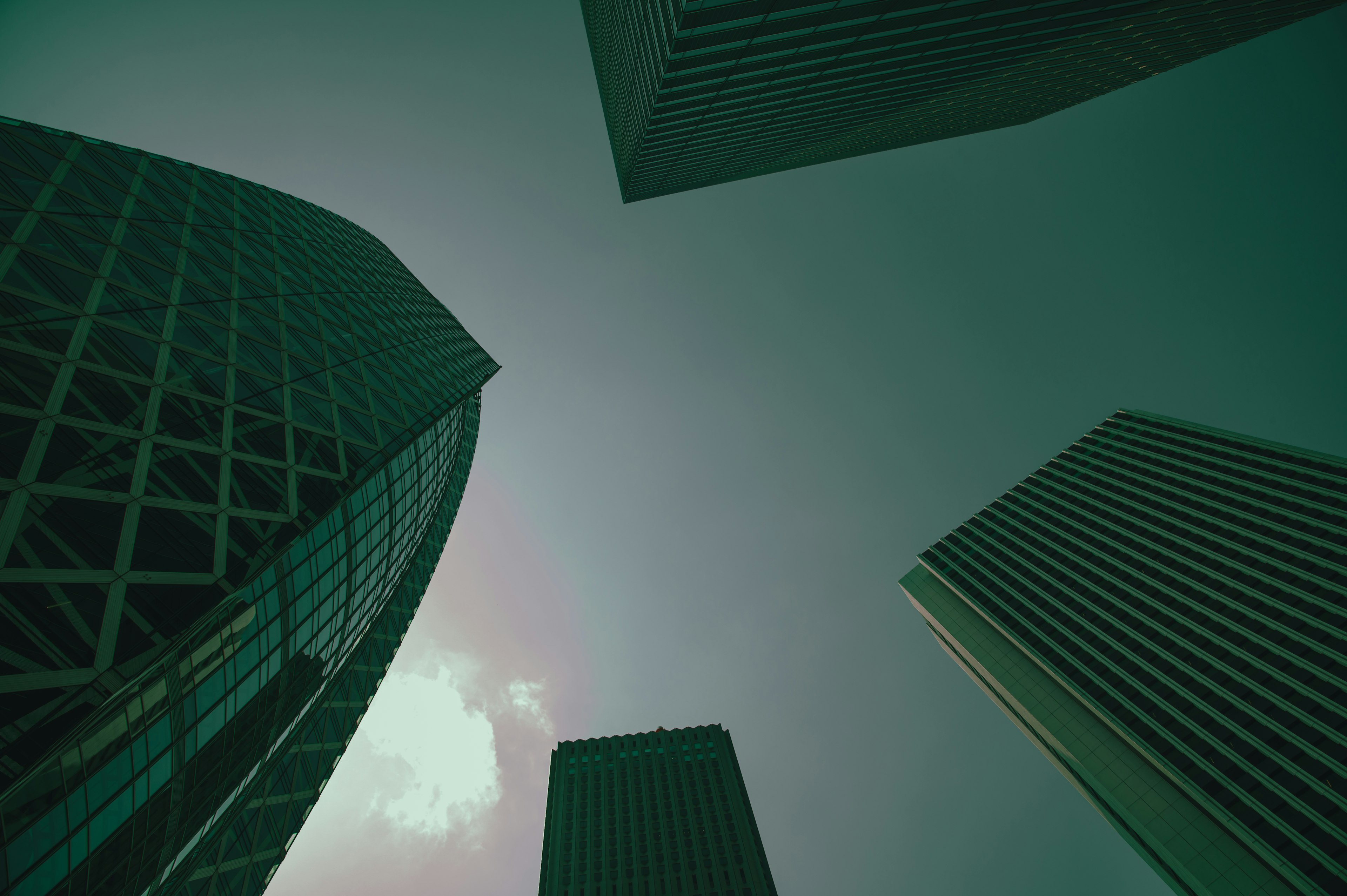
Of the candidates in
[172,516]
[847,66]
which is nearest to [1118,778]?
[847,66]

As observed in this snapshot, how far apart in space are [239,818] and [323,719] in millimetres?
7156

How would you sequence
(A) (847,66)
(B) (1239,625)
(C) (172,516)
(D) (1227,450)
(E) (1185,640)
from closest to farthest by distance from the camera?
(C) (172,516), (A) (847,66), (B) (1239,625), (E) (1185,640), (D) (1227,450)

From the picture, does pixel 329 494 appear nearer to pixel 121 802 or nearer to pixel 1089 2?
pixel 121 802

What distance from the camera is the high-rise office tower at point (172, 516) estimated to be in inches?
515

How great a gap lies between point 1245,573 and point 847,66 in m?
62.9

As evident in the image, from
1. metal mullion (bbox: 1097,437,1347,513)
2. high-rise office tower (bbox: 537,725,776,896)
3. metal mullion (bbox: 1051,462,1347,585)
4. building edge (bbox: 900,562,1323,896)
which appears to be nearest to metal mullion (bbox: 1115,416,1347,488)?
metal mullion (bbox: 1097,437,1347,513)

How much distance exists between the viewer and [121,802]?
14750 millimetres

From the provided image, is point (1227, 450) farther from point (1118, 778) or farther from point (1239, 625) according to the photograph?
point (1118, 778)

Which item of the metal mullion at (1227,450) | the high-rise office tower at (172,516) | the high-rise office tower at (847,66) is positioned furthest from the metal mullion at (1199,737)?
the high-rise office tower at (172,516)

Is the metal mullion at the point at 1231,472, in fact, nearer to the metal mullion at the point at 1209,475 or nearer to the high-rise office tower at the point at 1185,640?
the metal mullion at the point at 1209,475

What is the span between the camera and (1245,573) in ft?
163

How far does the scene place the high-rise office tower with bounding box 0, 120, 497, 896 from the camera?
13.1m

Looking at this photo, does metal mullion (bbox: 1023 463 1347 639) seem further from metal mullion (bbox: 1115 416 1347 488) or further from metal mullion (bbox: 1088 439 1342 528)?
metal mullion (bbox: 1115 416 1347 488)

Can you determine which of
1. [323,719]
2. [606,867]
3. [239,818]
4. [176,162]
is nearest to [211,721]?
[239,818]
